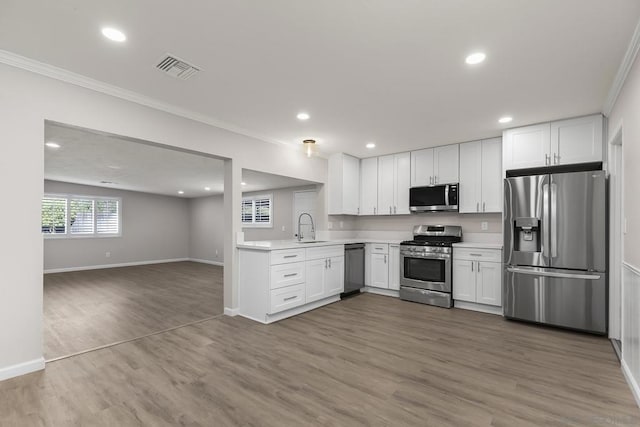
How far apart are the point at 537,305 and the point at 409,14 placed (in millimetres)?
3545

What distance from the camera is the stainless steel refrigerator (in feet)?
10.9

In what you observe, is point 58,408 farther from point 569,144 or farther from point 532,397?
point 569,144

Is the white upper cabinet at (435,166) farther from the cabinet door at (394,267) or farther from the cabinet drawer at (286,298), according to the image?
the cabinet drawer at (286,298)

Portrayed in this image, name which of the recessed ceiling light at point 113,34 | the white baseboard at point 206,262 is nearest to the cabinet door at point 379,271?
the recessed ceiling light at point 113,34

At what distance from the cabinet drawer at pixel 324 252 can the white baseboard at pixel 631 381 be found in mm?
3223

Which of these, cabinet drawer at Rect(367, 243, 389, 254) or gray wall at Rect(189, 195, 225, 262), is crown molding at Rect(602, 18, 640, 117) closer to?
cabinet drawer at Rect(367, 243, 389, 254)

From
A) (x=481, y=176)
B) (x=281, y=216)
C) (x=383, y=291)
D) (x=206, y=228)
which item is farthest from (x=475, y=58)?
(x=206, y=228)

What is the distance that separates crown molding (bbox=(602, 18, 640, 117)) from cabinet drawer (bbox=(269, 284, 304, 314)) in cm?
379

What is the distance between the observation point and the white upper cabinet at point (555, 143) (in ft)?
11.5

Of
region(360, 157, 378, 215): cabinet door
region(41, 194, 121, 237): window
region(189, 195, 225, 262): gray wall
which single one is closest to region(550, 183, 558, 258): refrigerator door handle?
region(360, 157, 378, 215): cabinet door

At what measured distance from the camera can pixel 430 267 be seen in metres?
4.62

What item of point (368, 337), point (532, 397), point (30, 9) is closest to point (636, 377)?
point (532, 397)

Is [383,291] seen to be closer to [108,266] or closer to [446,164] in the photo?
[446,164]

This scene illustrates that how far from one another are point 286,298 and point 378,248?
2.04 meters
